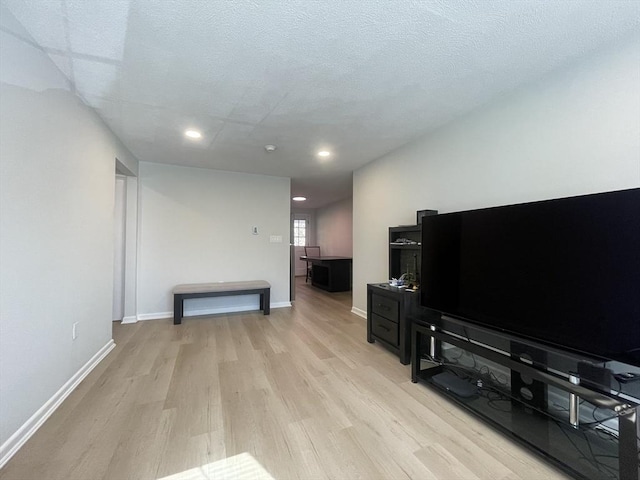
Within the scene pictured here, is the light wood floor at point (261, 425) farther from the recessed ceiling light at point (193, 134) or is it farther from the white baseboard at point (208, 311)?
the recessed ceiling light at point (193, 134)

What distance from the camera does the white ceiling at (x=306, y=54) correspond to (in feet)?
4.52

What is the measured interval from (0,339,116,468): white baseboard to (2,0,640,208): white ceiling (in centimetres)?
229

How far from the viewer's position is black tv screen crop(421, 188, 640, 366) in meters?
1.24

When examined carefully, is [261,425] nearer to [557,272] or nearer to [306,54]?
[557,272]

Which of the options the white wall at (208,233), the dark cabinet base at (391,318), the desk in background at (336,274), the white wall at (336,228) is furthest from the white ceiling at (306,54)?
the white wall at (336,228)

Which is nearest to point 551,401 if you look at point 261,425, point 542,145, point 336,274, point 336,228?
point 542,145

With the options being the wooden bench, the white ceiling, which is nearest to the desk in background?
the wooden bench

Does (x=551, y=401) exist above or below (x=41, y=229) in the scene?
below

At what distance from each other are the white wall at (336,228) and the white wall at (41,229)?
5.62m

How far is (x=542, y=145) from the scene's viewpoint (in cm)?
192

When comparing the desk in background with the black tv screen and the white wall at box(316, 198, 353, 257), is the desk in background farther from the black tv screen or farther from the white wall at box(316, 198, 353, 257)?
the black tv screen

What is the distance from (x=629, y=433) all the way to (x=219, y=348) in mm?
3048

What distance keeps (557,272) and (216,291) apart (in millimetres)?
3790

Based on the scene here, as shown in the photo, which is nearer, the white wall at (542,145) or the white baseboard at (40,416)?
the white baseboard at (40,416)
